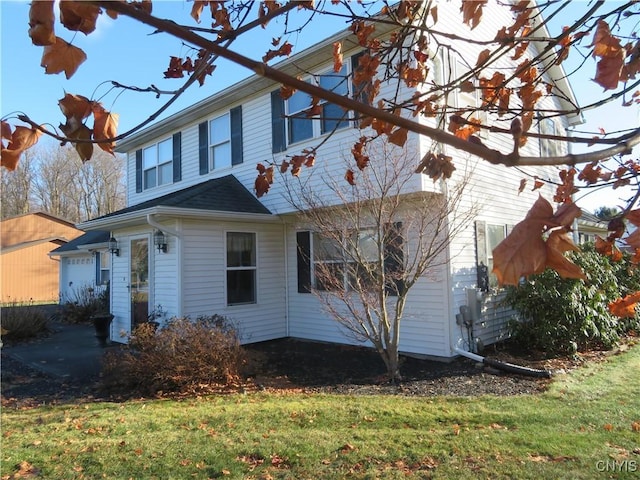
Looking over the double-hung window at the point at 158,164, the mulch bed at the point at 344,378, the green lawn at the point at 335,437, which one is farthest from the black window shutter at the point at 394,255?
the double-hung window at the point at 158,164

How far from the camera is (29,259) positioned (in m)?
28.3

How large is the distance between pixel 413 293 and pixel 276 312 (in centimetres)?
365

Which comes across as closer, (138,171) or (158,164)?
(158,164)

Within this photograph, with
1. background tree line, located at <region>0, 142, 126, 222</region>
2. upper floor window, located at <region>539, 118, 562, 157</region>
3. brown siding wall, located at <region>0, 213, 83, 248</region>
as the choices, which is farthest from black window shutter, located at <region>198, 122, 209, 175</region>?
→ background tree line, located at <region>0, 142, 126, 222</region>

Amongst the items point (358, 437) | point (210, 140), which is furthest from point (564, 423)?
point (210, 140)

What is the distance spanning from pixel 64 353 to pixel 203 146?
6.28 meters

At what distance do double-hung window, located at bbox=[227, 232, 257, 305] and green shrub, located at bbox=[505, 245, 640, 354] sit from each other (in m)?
5.62

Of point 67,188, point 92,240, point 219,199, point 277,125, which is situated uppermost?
point 67,188

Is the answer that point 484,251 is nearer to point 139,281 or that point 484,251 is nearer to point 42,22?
point 139,281

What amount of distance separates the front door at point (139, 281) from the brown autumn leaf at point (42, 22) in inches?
386

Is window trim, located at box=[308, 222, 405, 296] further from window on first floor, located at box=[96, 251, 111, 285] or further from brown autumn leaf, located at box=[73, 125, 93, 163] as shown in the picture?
window on first floor, located at box=[96, 251, 111, 285]

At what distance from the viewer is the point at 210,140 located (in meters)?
12.3

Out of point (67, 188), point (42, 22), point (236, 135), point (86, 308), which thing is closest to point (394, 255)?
point (236, 135)

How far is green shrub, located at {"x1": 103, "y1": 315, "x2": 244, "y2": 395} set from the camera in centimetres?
640
